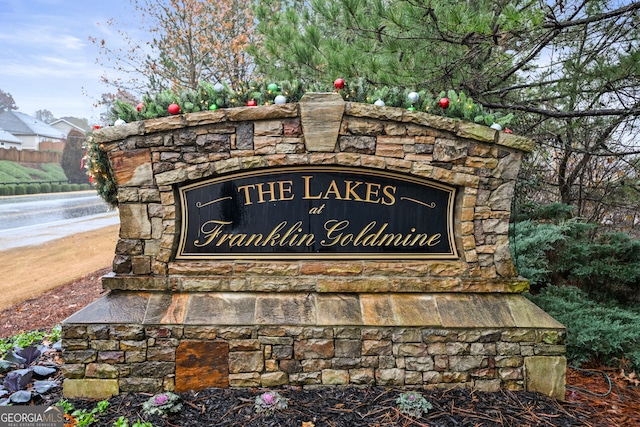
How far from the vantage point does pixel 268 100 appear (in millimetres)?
3131

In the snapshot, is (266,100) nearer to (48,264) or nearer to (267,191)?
(267,191)

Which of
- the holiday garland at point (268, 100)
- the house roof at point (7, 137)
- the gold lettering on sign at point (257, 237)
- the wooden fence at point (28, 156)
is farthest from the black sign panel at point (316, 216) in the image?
the house roof at point (7, 137)

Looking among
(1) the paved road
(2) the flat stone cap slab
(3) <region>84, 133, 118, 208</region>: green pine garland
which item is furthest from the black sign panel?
(1) the paved road

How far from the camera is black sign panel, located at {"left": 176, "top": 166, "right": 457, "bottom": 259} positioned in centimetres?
317

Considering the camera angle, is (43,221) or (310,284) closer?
(310,284)

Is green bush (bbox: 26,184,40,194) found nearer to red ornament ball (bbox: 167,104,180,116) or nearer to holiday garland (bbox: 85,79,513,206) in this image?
holiday garland (bbox: 85,79,513,206)

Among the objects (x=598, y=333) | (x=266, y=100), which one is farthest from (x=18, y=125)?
(x=598, y=333)

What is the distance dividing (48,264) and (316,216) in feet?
25.1

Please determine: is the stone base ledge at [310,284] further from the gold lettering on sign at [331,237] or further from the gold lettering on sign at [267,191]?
the gold lettering on sign at [267,191]

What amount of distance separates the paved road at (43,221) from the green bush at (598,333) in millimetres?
10893

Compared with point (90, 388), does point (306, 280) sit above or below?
above

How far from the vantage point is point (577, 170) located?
5.61 metres

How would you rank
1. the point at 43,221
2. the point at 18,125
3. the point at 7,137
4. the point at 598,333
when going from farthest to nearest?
the point at 18,125 → the point at 7,137 → the point at 43,221 → the point at 598,333

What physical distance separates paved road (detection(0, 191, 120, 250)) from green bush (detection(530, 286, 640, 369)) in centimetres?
1089
